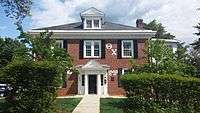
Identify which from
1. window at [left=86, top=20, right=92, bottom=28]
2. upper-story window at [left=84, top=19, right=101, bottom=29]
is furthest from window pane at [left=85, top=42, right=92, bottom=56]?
window at [left=86, top=20, right=92, bottom=28]

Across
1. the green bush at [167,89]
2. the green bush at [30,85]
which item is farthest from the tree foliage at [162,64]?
the green bush at [30,85]

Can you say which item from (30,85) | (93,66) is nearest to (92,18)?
(93,66)

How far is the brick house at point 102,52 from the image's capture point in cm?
3969

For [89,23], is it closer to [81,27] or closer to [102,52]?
[81,27]

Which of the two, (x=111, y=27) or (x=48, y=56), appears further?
(x=111, y=27)

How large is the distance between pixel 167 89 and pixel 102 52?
20654 mm

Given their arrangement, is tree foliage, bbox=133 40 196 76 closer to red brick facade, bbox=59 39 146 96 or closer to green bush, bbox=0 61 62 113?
green bush, bbox=0 61 62 113

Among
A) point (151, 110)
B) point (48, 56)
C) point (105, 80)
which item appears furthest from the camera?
point (105, 80)

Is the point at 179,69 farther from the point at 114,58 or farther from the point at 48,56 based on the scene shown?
the point at 114,58

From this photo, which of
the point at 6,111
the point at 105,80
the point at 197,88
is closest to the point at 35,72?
the point at 6,111

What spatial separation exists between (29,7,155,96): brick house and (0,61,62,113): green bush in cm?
2093

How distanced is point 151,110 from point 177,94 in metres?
1.53

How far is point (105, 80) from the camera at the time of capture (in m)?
39.8

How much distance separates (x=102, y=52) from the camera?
40.3 metres
